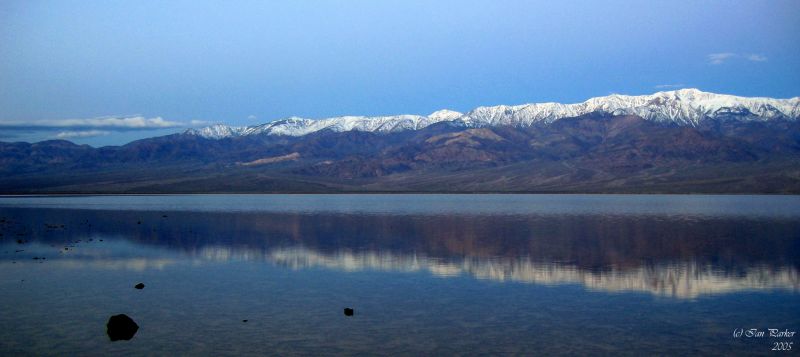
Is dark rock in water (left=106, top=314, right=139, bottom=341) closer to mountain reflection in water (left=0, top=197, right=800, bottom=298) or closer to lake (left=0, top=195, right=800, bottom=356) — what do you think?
lake (left=0, top=195, right=800, bottom=356)

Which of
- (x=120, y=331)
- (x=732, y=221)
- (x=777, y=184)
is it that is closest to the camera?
(x=120, y=331)

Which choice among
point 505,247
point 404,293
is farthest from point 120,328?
point 505,247

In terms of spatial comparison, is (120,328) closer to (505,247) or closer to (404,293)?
(404,293)

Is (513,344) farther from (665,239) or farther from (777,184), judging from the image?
(777,184)

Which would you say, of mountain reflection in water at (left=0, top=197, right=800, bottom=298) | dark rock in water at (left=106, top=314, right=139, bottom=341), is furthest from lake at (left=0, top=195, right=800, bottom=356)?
dark rock in water at (left=106, top=314, right=139, bottom=341)

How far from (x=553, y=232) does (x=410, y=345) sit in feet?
139

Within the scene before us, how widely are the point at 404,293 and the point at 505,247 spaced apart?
65.3 ft

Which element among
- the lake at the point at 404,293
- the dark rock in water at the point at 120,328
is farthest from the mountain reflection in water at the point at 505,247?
the dark rock in water at the point at 120,328

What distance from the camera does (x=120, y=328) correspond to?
72.2 feet

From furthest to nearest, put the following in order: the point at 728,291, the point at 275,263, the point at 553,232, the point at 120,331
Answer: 1. the point at 553,232
2. the point at 275,263
3. the point at 728,291
4. the point at 120,331

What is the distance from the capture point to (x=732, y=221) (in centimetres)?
7388

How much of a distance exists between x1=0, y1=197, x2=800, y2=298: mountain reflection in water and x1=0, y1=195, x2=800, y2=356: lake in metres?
0.19

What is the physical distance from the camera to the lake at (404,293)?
21.0 metres

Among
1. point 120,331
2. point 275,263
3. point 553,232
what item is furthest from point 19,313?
point 553,232
